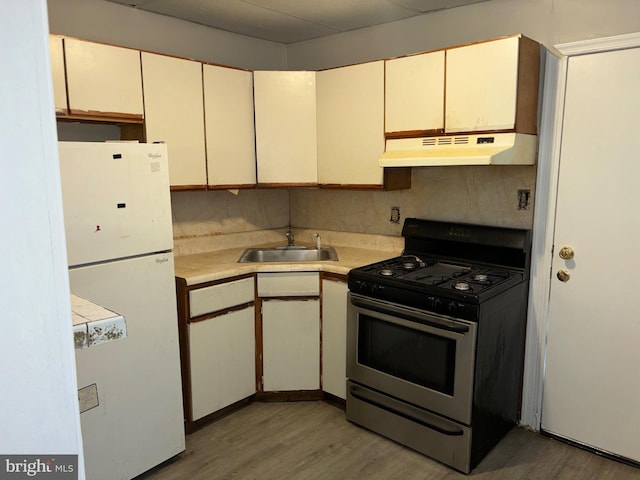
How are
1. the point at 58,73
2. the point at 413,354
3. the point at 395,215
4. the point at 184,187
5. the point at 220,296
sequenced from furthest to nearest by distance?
the point at 395,215
the point at 184,187
the point at 220,296
the point at 413,354
the point at 58,73

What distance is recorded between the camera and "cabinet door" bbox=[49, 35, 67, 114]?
7.11 feet

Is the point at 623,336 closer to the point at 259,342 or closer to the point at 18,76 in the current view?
the point at 259,342

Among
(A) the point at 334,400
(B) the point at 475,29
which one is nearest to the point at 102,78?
(B) the point at 475,29

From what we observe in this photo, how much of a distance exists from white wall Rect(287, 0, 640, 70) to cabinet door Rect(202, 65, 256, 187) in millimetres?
703

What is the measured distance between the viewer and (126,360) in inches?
85.3

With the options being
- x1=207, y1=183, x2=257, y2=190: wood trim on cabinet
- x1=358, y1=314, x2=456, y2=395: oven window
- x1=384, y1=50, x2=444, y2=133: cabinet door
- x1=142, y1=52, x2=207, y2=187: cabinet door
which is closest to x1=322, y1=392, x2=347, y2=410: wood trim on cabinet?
x1=358, y1=314, x2=456, y2=395: oven window

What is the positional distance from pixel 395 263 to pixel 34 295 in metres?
2.32

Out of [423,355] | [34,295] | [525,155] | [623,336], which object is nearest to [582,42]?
[525,155]

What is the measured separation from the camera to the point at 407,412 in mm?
2510

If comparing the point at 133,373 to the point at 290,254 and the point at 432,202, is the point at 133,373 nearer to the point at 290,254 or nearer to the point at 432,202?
the point at 290,254

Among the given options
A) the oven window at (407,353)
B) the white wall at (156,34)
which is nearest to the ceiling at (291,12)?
the white wall at (156,34)

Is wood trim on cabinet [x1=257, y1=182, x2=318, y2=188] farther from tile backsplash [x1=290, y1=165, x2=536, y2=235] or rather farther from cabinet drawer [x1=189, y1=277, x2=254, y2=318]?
cabinet drawer [x1=189, y1=277, x2=254, y2=318]

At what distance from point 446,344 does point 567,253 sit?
32.6 inches

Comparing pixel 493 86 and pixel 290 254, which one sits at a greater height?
pixel 493 86
